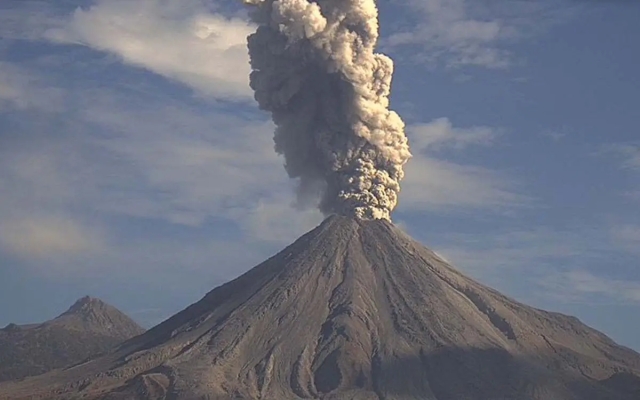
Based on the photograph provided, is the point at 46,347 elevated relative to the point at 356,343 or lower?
elevated

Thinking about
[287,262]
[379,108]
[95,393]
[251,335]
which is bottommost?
[95,393]

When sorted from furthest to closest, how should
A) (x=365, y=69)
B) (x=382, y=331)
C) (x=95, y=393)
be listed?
(x=365, y=69), (x=382, y=331), (x=95, y=393)

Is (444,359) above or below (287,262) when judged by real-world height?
below

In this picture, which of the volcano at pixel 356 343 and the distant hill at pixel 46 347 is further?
the distant hill at pixel 46 347

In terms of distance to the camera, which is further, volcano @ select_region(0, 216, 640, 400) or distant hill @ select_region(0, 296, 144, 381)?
distant hill @ select_region(0, 296, 144, 381)

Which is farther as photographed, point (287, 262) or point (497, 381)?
point (287, 262)

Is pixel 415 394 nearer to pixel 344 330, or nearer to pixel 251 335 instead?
pixel 344 330

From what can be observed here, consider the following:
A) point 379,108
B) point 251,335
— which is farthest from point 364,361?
point 379,108

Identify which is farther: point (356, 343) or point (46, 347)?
point (46, 347)
